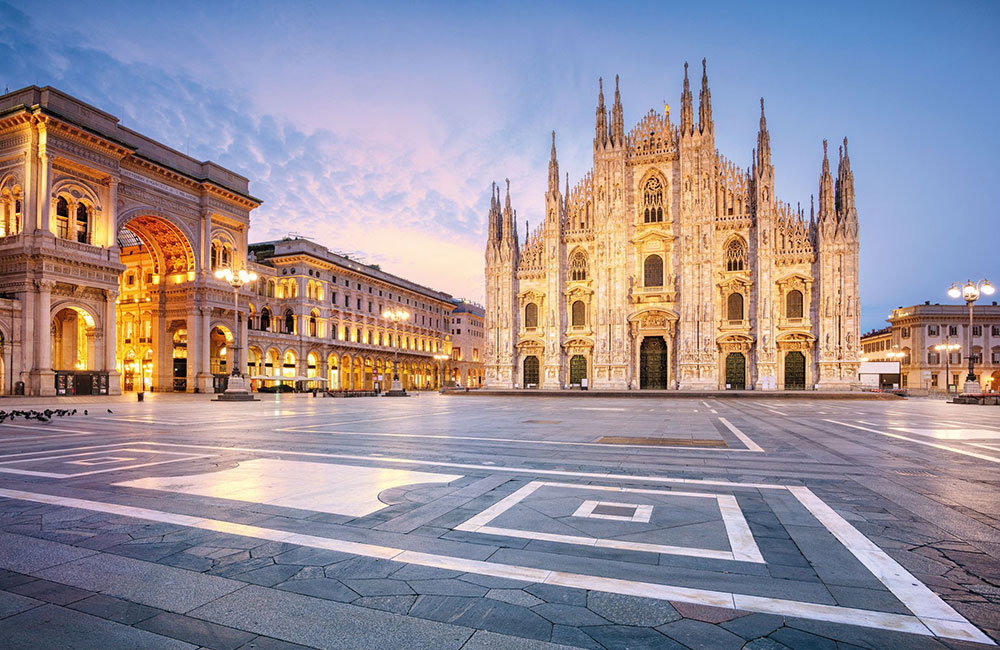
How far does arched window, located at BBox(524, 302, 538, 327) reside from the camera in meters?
52.8

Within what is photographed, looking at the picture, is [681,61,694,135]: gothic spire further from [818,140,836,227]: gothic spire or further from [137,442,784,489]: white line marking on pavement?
[137,442,784,489]: white line marking on pavement

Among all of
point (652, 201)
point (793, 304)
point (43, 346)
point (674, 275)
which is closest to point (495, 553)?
point (43, 346)

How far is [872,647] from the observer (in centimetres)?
271

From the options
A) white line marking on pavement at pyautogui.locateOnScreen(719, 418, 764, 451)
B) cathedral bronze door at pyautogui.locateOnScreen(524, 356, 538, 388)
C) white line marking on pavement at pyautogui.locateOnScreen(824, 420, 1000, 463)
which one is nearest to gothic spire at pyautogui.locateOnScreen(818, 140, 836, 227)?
cathedral bronze door at pyautogui.locateOnScreen(524, 356, 538, 388)

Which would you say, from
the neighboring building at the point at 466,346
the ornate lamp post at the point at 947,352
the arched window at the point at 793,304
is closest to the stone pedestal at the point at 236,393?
the arched window at the point at 793,304

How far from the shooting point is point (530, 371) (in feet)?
173

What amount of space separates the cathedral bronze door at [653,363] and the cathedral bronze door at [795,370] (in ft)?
32.7

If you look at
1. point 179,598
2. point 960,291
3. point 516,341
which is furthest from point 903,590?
point 516,341

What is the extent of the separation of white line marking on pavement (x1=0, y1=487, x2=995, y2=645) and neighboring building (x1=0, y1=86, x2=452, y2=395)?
39431mm

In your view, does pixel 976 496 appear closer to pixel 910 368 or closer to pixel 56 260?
pixel 56 260

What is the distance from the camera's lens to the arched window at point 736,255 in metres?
47.3

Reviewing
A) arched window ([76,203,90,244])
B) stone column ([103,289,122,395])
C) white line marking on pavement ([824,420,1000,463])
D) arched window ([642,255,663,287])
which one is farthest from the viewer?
arched window ([642,255,663,287])

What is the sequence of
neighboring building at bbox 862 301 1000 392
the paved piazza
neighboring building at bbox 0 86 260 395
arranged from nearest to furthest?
the paved piazza
neighboring building at bbox 0 86 260 395
neighboring building at bbox 862 301 1000 392

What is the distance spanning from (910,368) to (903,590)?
316 feet
